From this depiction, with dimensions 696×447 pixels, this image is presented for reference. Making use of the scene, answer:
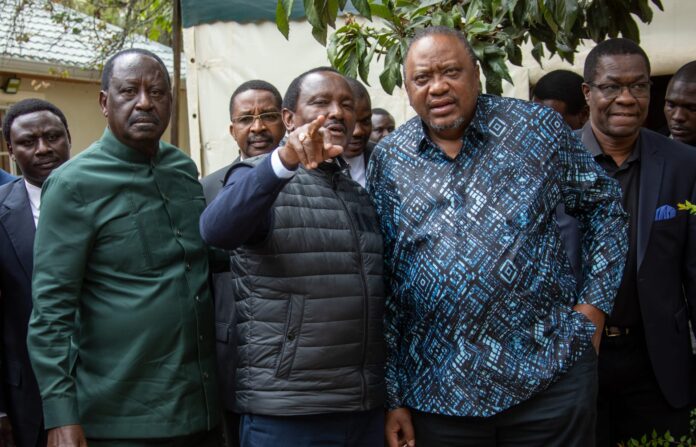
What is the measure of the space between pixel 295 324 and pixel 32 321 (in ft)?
2.97

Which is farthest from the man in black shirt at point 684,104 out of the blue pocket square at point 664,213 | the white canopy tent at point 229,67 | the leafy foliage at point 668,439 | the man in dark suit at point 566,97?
the white canopy tent at point 229,67

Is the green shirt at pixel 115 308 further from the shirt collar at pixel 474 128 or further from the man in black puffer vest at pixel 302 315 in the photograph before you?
the shirt collar at pixel 474 128

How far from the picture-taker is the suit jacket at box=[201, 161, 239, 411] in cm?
306

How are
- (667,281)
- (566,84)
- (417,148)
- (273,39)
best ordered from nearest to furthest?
(417,148) < (667,281) < (566,84) < (273,39)

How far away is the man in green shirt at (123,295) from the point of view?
2.72 m

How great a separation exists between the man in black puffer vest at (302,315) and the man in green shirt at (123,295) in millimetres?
249

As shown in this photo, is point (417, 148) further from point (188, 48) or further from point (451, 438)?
point (188, 48)

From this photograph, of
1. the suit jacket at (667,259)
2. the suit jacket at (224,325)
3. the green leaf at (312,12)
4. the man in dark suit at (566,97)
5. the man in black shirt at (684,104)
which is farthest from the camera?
the man in dark suit at (566,97)

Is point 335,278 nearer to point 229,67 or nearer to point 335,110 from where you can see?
point 335,110

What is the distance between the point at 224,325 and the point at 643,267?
5.91 feet

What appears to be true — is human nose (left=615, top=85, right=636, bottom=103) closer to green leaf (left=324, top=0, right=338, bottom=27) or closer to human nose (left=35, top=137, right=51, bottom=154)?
green leaf (left=324, top=0, right=338, bottom=27)

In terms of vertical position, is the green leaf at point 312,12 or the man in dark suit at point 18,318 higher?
the green leaf at point 312,12

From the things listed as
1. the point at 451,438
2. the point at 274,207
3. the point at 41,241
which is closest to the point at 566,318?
the point at 451,438

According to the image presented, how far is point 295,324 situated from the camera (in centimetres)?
266
